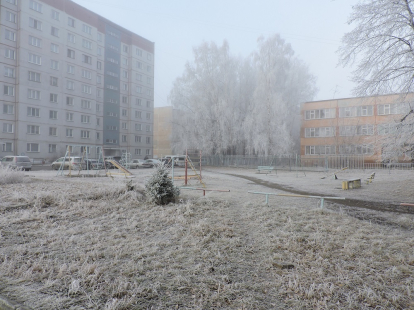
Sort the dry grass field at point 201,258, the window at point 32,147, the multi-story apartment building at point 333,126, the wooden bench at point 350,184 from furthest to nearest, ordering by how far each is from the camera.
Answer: the multi-story apartment building at point 333,126 → the window at point 32,147 → the wooden bench at point 350,184 → the dry grass field at point 201,258

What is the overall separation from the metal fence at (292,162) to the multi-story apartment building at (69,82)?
46.7 feet

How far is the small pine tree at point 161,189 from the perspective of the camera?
8492 millimetres

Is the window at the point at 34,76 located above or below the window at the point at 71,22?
below

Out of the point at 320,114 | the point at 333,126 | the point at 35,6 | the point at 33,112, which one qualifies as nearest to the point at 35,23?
the point at 35,6

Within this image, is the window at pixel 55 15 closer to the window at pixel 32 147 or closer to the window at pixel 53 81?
the window at pixel 53 81

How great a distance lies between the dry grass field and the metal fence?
1044 inches

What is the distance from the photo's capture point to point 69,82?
42.3 m

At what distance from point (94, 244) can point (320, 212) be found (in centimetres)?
565

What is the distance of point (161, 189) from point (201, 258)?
4.16 metres

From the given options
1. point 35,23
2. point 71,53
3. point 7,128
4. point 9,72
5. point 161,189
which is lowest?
point 161,189

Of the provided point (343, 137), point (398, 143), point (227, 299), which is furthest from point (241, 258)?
point (343, 137)

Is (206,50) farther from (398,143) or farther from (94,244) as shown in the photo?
(94,244)

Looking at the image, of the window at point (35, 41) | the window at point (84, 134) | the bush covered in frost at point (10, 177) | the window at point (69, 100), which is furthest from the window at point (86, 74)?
the bush covered in frost at point (10, 177)

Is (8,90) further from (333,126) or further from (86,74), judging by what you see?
(333,126)
